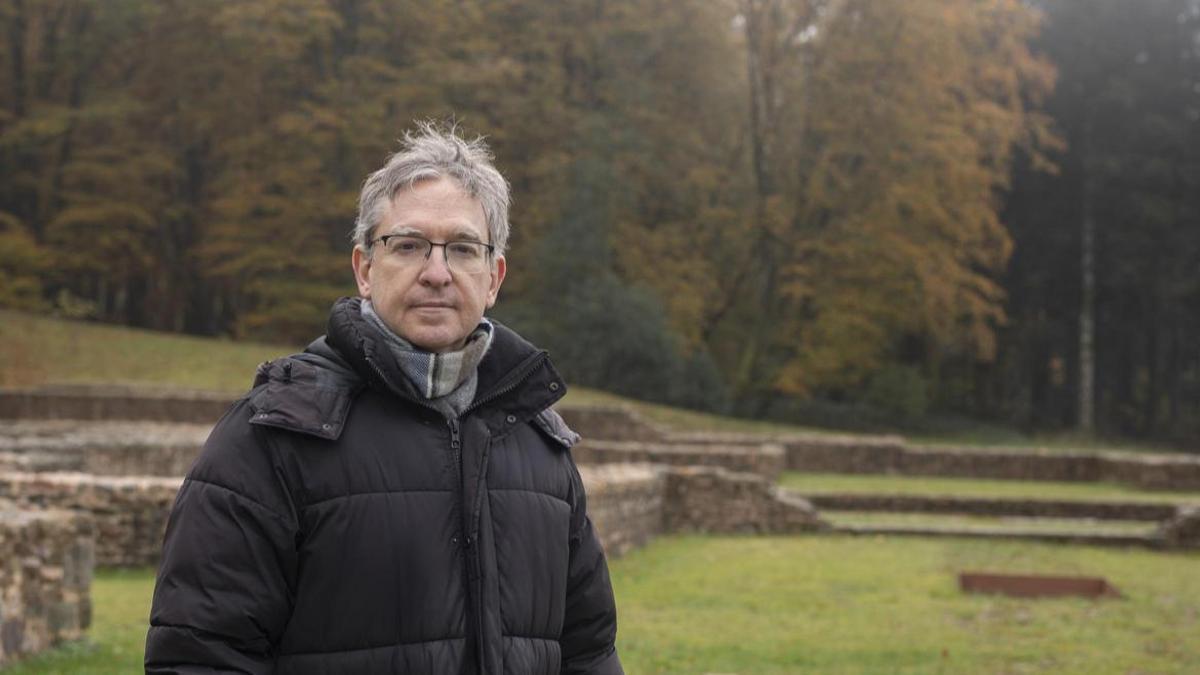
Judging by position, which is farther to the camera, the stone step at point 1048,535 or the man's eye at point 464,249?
the stone step at point 1048,535

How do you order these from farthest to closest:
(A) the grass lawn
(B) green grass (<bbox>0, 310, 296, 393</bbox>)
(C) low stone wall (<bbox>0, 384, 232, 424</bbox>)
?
(B) green grass (<bbox>0, 310, 296, 393</bbox>) → (C) low stone wall (<bbox>0, 384, 232, 424</bbox>) → (A) the grass lawn

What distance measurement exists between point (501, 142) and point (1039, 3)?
57.1 feet

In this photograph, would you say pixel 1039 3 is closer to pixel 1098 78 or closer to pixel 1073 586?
pixel 1098 78

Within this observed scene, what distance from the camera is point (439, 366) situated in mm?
3053

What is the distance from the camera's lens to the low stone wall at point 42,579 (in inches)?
315

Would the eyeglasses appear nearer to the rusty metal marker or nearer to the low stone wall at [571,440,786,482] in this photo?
the rusty metal marker

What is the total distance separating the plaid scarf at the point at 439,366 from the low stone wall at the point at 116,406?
25.7 metres

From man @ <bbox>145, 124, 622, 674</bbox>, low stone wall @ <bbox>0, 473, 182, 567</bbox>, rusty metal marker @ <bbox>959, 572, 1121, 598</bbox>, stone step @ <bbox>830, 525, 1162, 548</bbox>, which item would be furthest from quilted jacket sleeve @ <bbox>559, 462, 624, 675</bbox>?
stone step @ <bbox>830, 525, 1162, 548</bbox>

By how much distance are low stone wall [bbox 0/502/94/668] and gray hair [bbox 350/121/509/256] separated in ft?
18.1

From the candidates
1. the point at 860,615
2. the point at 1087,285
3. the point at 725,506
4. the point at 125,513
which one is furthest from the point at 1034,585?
the point at 1087,285

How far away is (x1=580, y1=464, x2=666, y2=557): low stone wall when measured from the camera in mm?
14789

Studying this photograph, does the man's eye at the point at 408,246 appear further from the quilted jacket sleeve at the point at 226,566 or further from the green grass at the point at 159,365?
the green grass at the point at 159,365

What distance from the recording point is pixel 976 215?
3862 cm

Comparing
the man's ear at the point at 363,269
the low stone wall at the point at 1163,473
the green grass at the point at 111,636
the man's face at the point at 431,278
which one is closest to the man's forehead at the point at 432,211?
the man's face at the point at 431,278
